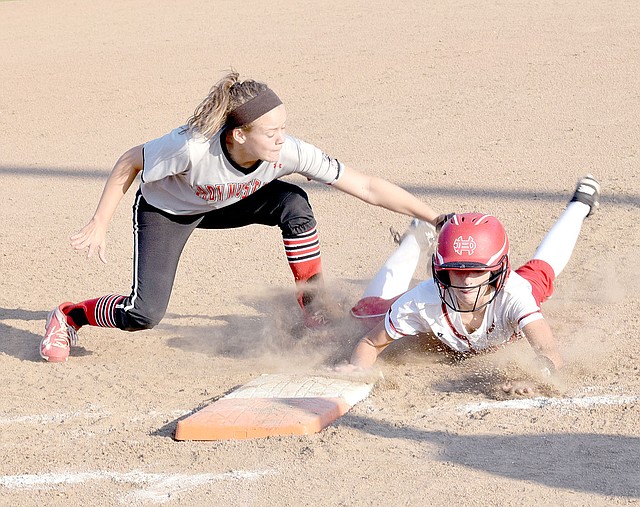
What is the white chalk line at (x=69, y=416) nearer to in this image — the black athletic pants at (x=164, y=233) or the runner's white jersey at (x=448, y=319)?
the black athletic pants at (x=164, y=233)

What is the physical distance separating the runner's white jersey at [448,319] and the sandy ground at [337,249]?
0.49ft

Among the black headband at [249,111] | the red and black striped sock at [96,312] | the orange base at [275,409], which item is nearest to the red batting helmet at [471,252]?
the orange base at [275,409]

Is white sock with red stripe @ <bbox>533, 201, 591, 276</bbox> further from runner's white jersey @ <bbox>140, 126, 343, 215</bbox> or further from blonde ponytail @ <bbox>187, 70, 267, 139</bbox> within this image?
blonde ponytail @ <bbox>187, 70, 267, 139</bbox>

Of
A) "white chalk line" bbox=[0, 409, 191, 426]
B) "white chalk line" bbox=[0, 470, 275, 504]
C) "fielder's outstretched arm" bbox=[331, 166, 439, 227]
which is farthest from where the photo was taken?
"fielder's outstretched arm" bbox=[331, 166, 439, 227]

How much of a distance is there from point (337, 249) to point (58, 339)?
2.01 metres

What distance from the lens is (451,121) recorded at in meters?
8.45

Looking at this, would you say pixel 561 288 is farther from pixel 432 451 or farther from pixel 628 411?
pixel 432 451

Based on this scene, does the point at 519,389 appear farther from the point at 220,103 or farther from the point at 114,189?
the point at 114,189

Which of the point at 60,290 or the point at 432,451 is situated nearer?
the point at 432,451

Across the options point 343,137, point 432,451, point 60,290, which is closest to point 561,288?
point 432,451

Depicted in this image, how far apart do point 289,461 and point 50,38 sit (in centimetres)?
1052

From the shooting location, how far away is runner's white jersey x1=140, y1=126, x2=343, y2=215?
435cm

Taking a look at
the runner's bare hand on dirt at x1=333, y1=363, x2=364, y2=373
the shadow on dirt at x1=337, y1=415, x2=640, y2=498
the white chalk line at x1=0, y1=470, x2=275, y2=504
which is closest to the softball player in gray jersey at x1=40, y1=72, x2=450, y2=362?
the runner's bare hand on dirt at x1=333, y1=363, x2=364, y2=373

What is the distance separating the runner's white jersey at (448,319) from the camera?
4152 mm
